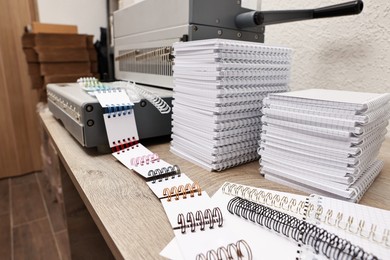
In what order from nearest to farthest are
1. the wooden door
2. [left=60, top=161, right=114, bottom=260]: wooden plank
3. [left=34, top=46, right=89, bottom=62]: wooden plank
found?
[left=60, top=161, right=114, bottom=260]: wooden plank → [left=34, top=46, right=89, bottom=62]: wooden plank → the wooden door

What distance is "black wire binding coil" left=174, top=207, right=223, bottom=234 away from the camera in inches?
13.6

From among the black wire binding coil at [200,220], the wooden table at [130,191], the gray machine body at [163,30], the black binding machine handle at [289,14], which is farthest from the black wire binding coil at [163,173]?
the black binding machine handle at [289,14]

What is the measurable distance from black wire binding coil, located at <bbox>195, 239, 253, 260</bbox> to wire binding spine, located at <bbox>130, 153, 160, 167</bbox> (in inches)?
10.6

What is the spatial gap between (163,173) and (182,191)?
77 mm

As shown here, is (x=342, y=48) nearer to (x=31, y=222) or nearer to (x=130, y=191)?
(x=130, y=191)

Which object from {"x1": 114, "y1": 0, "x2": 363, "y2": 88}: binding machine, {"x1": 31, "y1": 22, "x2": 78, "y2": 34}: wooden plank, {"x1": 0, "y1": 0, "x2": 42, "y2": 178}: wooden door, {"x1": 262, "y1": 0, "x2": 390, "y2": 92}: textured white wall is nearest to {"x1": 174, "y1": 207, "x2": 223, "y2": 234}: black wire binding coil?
{"x1": 114, "y1": 0, "x2": 363, "y2": 88}: binding machine

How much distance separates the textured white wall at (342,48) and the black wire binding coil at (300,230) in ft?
1.98

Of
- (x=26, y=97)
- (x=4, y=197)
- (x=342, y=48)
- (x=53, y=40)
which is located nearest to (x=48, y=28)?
(x=53, y=40)

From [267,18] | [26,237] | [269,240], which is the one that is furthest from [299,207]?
[26,237]

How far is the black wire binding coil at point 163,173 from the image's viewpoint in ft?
1.59

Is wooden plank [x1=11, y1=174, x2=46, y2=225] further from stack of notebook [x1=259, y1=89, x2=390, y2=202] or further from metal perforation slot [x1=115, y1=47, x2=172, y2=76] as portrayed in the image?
stack of notebook [x1=259, y1=89, x2=390, y2=202]

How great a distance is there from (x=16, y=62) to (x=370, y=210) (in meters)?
2.08

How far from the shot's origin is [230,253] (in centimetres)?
29

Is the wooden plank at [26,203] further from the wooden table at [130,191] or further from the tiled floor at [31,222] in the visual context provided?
the wooden table at [130,191]
